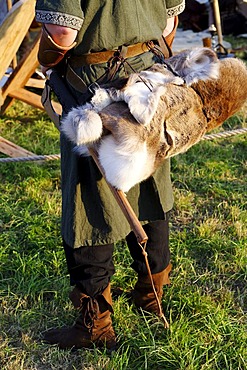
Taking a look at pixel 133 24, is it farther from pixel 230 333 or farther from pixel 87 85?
pixel 230 333

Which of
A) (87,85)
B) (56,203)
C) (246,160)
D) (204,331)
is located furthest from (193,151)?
(87,85)

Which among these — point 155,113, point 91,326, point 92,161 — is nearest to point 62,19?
point 155,113

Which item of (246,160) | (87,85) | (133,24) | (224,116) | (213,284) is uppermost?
(133,24)

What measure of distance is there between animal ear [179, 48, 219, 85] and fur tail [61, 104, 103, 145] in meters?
0.36

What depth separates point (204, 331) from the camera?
2.46m

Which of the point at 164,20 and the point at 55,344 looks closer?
the point at 164,20

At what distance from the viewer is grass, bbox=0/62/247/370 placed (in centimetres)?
237

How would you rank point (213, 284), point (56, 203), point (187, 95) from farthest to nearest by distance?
point (56, 203), point (213, 284), point (187, 95)

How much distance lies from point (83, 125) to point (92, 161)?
28cm

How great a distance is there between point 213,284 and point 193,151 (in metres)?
1.65

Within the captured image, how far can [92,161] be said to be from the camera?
2119mm

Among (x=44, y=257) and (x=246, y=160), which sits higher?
(x=44, y=257)

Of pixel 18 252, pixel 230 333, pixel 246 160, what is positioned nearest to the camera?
pixel 230 333

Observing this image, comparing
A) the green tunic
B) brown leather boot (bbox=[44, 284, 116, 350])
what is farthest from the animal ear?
brown leather boot (bbox=[44, 284, 116, 350])
